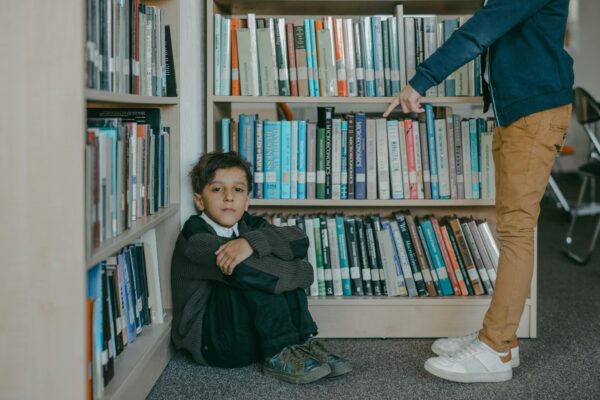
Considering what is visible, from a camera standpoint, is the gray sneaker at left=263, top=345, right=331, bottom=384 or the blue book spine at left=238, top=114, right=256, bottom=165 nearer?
the gray sneaker at left=263, top=345, right=331, bottom=384

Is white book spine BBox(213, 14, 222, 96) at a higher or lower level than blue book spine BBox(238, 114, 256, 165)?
higher

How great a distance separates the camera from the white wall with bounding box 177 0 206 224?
2162 mm

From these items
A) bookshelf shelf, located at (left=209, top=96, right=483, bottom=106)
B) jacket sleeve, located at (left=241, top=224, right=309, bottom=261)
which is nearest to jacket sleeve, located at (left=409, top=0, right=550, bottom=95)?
bookshelf shelf, located at (left=209, top=96, right=483, bottom=106)

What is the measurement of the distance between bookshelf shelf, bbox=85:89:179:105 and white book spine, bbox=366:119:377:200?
0.66m

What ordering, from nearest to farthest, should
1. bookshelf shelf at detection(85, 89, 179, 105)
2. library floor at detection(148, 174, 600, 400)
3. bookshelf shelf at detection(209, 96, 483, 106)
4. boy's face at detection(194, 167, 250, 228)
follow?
bookshelf shelf at detection(85, 89, 179, 105), library floor at detection(148, 174, 600, 400), boy's face at detection(194, 167, 250, 228), bookshelf shelf at detection(209, 96, 483, 106)

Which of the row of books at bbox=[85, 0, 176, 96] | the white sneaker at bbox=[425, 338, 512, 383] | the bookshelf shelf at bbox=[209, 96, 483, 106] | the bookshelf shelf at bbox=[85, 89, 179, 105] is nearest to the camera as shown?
the bookshelf shelf at bbox=[85, 89, 179, 105]

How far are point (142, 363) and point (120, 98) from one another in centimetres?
66

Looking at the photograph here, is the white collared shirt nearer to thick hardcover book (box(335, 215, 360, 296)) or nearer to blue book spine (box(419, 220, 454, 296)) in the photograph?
thick hardcover book (box(335, 215, 360, 296))

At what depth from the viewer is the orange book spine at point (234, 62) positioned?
229 centimetres

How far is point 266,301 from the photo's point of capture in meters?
1.94

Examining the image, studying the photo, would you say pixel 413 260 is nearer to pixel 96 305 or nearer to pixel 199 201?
pixel 199 201

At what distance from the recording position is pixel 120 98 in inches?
61.7
